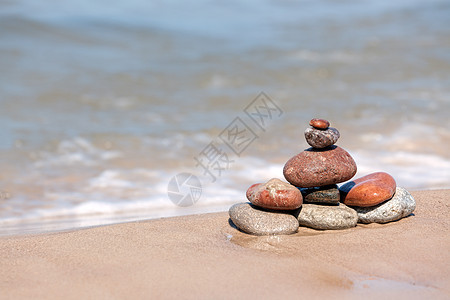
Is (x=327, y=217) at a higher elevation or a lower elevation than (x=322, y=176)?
lower

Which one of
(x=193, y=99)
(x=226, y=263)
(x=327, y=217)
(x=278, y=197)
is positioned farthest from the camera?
(x=193, y=99)

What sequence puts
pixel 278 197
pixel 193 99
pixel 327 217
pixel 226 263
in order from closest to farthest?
pixel 226 263, pixel 278 197, pixel 327 217, pixel 193 99

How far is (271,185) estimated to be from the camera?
361 centimetres

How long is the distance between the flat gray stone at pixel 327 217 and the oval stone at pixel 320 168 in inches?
7.6

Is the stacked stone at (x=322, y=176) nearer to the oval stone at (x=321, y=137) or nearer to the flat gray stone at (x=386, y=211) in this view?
the oval stone at (x=321, y=137)

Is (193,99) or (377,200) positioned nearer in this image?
(377,200)

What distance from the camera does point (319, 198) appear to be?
12.1 feet

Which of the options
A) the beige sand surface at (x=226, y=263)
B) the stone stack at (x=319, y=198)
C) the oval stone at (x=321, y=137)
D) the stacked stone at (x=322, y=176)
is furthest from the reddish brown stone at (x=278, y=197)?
the oval stone at (x=321, y=137)

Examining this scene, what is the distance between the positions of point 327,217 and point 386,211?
465 millimetres

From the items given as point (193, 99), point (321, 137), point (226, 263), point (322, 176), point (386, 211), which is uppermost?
point (193, 99)

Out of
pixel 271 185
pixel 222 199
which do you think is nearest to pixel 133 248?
pixel 271 185

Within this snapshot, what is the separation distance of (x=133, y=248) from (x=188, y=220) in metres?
→ 0.77

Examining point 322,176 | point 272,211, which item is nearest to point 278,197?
point 272,211

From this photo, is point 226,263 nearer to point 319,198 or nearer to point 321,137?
point 319,198
